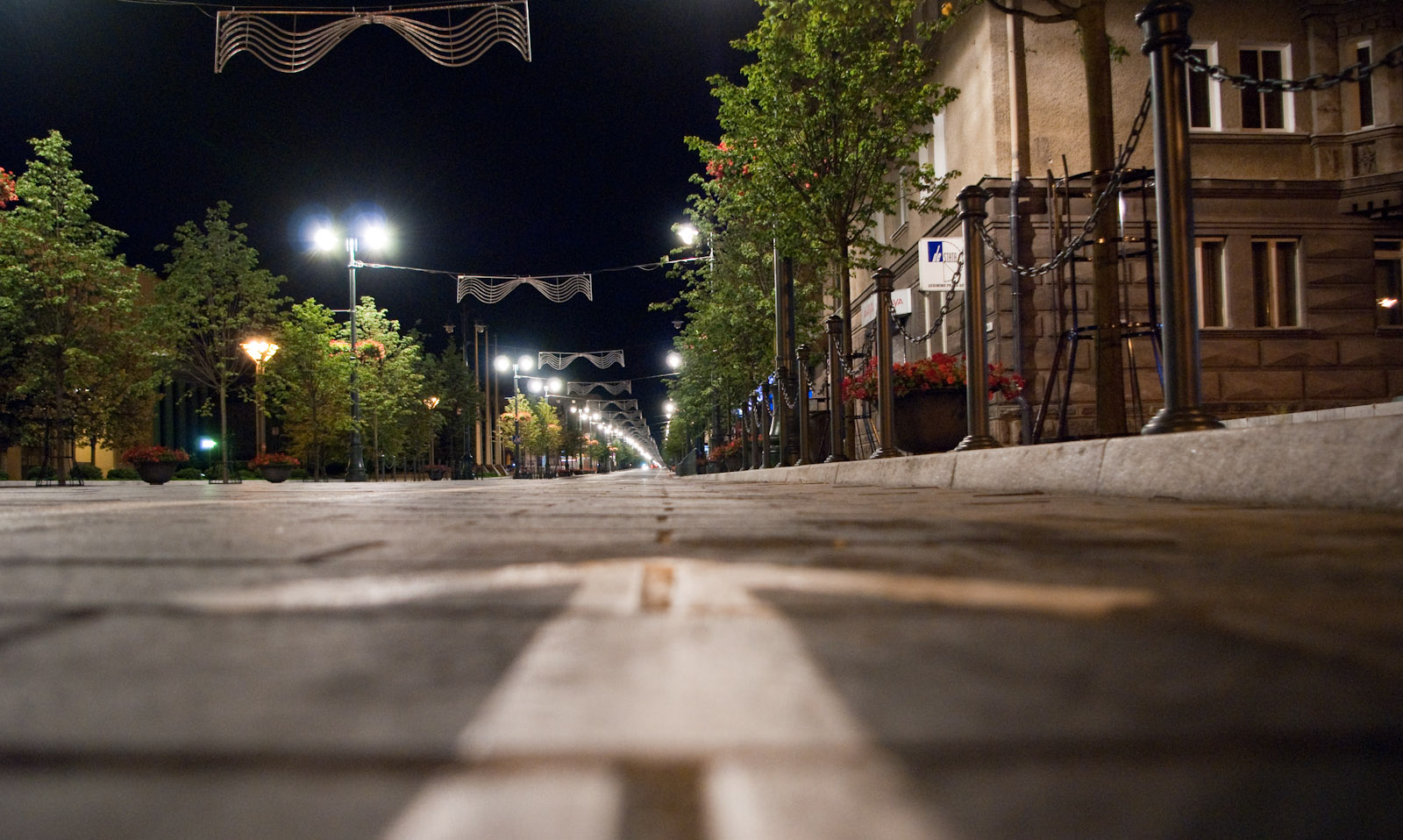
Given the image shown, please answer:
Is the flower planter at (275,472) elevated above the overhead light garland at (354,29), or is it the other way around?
the overhead light garland at (354,29)

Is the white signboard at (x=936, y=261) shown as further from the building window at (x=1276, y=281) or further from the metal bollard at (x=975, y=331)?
the metal bollard at (x=975, y=331)

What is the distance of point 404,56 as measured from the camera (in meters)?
17.9

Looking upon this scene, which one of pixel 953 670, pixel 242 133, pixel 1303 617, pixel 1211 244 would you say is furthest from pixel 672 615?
pixel 242 133

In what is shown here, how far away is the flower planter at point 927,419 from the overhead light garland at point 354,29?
27.8 feet

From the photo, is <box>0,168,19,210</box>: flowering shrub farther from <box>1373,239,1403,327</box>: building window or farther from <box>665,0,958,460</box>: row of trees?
<box>1373,239,1403,327</box>: building window

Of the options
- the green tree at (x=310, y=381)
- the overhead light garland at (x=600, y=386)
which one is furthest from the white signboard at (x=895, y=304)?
the overhead light garland at (x=600, y=386)

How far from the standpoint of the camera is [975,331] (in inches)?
221

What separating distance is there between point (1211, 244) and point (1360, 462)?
1348 centimetres

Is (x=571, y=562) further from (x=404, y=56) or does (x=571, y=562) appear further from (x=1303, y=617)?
(x=404, y=56)

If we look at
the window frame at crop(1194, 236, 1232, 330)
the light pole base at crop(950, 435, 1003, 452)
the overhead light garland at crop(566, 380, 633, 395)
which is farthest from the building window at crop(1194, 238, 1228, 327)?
the overhead light garland at crop(566, 380, 633, 395)

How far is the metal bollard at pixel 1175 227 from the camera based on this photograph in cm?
350

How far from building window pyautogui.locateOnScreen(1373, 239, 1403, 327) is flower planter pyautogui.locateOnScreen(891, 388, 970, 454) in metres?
9.29

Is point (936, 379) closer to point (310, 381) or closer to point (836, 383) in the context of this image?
point (836, 383)

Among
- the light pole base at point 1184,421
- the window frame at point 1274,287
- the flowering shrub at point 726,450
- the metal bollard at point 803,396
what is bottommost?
the flowering shrub at point 726,450
